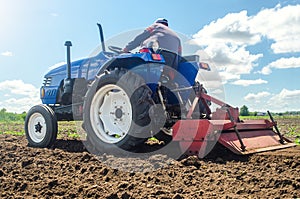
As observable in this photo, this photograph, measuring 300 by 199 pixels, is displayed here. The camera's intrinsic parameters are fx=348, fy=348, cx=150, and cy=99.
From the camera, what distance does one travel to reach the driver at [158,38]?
519 centimetres

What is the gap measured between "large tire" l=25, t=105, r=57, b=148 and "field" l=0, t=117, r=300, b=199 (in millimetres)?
1281

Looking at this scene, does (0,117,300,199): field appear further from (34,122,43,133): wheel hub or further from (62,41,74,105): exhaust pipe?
(62,41,74,105): exhaust pipe

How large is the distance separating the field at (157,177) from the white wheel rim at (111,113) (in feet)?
1.72

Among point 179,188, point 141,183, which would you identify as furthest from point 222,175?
point 141,183

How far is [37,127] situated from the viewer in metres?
6.40

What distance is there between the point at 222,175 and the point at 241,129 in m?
1.44

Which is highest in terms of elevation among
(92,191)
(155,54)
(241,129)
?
(155,54)

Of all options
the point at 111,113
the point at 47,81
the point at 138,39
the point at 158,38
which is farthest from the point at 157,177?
the point at 47,81

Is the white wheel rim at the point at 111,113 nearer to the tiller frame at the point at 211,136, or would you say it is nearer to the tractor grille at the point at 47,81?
the tiller frame at the point at 211,136

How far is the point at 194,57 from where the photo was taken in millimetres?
5477

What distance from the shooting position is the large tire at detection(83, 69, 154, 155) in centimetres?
460

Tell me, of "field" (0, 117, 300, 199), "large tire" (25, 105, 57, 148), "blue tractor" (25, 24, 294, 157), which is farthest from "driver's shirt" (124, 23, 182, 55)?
"large tire" (25, 105, 57, 148)

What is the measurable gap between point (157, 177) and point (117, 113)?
1.65 m

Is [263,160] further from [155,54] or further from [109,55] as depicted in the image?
[109,55]
